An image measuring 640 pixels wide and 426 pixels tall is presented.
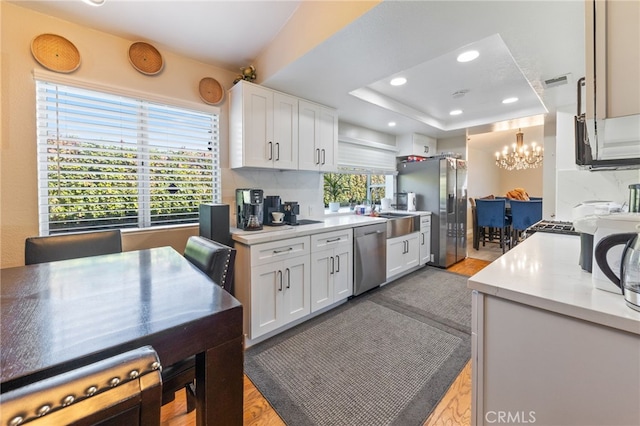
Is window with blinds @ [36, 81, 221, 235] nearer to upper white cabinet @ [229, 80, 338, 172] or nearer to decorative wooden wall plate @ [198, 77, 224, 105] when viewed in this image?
Answer: decorative wooden wall plate @ [198, 77, 224, 105]

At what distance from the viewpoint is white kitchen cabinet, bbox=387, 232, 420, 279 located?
331 centimetres

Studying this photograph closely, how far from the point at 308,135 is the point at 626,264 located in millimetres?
2424

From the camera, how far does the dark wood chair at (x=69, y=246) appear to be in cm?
148

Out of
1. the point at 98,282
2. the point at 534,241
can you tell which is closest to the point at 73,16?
the point at 98,282

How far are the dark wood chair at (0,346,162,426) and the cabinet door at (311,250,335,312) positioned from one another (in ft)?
6.55

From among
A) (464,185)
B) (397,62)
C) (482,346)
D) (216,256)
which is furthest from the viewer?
(464,185)

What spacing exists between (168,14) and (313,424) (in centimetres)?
277

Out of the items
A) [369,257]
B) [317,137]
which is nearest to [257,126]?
[317,137]

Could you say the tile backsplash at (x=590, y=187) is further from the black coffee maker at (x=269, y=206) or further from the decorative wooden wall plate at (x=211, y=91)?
the decorative wooden wall plate at (x=211, y=91)

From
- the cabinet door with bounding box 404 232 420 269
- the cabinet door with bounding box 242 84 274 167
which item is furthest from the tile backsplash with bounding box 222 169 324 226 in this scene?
the cabinet door with bounding box 404 232 420 269

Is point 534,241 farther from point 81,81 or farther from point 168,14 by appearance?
point 81,81

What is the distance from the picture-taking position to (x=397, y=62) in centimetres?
191

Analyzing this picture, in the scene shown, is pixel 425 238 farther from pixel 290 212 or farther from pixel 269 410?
pixel 269 410

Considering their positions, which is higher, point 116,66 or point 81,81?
point 116,66
